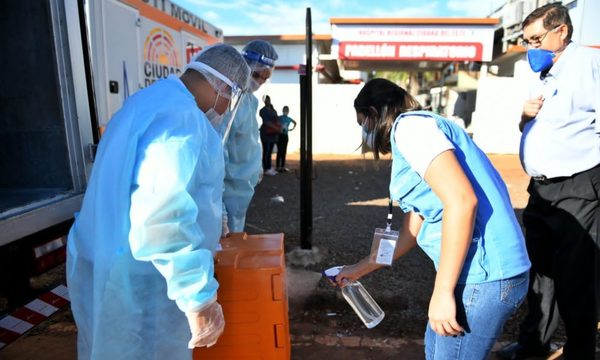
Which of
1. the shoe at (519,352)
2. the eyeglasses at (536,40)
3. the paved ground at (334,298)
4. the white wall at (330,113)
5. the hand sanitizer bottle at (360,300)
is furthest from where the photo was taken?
the white wall at (330,113)

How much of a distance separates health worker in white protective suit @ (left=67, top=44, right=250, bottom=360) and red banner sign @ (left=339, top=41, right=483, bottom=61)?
13445mm

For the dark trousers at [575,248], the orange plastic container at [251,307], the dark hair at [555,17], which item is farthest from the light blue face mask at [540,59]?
the orange plastic container at [251,307]

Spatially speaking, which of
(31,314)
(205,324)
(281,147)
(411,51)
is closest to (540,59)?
(205,324)

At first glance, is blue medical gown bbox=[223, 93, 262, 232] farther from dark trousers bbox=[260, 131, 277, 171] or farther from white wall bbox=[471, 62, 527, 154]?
white wall bbox=[471, 62, 527, 154]

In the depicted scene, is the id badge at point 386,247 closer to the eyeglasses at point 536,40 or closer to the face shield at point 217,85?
the face shield at point 217,85

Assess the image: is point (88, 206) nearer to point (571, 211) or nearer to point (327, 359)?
point (327, 359)

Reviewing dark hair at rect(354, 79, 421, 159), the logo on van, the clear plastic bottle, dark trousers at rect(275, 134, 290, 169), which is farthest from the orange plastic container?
dark trousers at rect(275, 134, 290, 169)

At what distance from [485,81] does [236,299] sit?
42.7 ft

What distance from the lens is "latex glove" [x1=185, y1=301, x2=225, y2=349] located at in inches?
58.3

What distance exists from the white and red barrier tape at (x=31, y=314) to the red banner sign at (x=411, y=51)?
13.4 m

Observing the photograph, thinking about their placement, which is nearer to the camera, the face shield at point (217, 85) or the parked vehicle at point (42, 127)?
the face shield at point (217, 85)

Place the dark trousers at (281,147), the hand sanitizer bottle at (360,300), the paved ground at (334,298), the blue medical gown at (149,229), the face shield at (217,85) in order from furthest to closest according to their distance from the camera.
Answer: the dark trousers at (281,147)
the paved ground at (334,298)
the hand sanitizer bottle at (360,300)
the face shield at (217,85)
the blue medical gown at (149,229)

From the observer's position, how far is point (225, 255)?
1.97m

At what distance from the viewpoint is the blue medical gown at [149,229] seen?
1.41m
